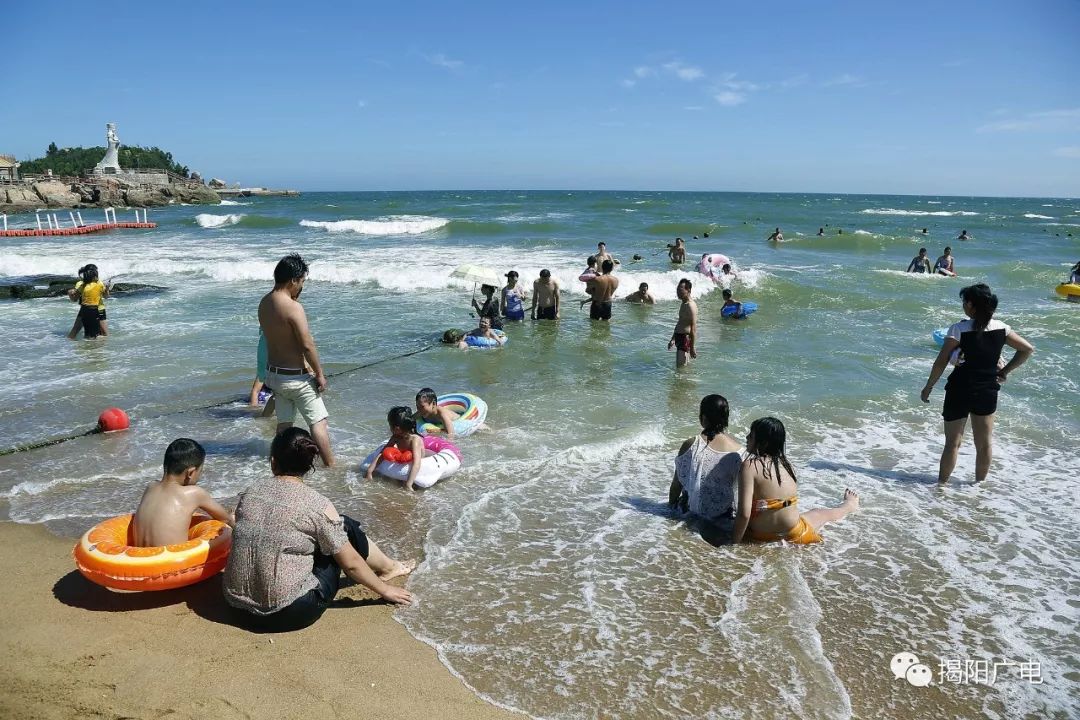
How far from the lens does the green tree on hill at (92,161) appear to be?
79.2 meters

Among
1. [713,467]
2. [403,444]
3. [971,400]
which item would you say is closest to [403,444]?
Answer: [403,444]

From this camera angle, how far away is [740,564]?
15.1 ft

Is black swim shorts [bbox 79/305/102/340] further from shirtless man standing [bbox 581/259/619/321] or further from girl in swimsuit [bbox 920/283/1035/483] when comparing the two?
girl in swimsuit [bbox 920/283/1035/483]

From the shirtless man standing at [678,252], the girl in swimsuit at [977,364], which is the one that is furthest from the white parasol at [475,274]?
the shirtless man standing at [678,252]

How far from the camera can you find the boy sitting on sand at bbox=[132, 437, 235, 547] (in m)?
4.03

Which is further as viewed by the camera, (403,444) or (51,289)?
(51,289)

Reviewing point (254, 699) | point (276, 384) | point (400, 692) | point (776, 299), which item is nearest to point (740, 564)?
point (400, 692)

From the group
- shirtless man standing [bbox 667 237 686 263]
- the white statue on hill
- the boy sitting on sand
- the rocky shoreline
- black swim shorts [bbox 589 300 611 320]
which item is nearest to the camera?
the boy sitting on sand

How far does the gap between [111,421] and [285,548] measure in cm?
455

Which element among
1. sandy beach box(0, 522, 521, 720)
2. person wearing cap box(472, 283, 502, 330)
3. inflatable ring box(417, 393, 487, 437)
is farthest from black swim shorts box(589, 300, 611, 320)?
sandy beach box(0, 522, 521, 720)

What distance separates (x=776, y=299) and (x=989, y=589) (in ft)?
43.4

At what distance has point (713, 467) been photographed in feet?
16.4

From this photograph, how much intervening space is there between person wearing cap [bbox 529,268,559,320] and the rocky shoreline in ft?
180

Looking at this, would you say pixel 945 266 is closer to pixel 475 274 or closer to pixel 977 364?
pixel 475 274
